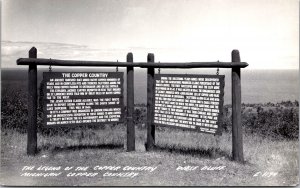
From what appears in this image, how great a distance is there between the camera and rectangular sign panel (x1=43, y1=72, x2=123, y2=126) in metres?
7.65

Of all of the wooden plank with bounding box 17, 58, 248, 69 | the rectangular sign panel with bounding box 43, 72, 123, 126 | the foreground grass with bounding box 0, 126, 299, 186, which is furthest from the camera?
the rectangular sign panel with bounding box 43, 72, 123, 126

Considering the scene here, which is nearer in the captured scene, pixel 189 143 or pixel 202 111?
pixel 202 111

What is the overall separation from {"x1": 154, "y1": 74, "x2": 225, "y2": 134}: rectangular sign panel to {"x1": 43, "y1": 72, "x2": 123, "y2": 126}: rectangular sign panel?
996mm

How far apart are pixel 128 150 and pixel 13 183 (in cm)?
267

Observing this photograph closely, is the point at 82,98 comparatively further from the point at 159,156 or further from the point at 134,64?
the point at 159,156

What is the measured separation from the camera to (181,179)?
6.77 meters

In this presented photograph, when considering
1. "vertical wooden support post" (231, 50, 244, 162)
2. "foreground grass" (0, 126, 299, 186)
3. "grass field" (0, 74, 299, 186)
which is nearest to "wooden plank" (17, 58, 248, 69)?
"vertical wooden support post" (231, 50, 244, 162)

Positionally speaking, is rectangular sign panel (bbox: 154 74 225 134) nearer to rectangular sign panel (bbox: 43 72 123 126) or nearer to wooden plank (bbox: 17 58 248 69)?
wooden plank (bbox: 17 58 248 69)

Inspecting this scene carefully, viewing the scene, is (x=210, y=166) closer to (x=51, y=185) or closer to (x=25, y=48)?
(x=51, y=185)

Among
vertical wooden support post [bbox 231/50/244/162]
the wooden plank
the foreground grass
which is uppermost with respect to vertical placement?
the wooden plank

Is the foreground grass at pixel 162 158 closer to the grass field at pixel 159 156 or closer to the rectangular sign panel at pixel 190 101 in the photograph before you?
the grass field at pixel 159 156

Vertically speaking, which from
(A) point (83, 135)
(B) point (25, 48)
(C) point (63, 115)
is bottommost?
(A) point (83, 135)

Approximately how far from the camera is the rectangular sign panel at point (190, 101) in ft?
24.2

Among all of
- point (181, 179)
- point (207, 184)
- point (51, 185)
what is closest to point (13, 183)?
point (51, 185)
